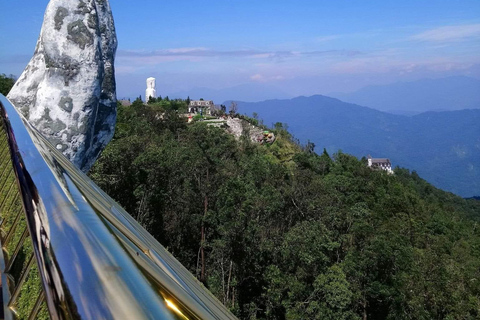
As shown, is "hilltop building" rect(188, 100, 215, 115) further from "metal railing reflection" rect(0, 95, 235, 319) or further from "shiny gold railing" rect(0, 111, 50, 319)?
"metal railing reflection" rect(0, 95, 235, 319)

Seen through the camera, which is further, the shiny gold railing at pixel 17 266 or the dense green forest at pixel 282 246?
the dense green forest at pixel 282 246

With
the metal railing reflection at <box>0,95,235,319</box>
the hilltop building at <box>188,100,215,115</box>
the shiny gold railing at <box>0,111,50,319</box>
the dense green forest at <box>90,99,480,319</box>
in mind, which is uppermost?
the hilltop building at <box>188,100,215,115</box>

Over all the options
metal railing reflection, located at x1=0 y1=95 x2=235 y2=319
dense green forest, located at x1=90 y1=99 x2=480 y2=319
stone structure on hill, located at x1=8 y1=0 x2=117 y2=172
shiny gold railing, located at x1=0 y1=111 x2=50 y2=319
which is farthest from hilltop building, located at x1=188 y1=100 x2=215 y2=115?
metal railing reflection, located at x1=0 y1=95 x2=235 y2=319

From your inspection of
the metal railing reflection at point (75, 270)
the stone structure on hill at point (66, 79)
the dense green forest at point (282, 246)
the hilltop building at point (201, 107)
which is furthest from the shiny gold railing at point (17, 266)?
the hilltop building at point (201, 107)

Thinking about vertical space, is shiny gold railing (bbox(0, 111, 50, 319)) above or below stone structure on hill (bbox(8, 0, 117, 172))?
below

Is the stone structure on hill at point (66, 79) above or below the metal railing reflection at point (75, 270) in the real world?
above

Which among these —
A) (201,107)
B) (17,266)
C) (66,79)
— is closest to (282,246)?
(66,79)

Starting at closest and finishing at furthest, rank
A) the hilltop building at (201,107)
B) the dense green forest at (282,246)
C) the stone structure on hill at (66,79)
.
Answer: the stone structure on hill at (66,79)
the dense green forest at (282,246)
the hilltop building at (201,107)

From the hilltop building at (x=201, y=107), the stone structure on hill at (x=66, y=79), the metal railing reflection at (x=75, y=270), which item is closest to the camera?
the metal railing reflection at (x=75, y=270)

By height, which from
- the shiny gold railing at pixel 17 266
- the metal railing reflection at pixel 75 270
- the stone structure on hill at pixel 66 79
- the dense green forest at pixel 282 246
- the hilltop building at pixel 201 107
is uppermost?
the hilltop building at pixel 201 107

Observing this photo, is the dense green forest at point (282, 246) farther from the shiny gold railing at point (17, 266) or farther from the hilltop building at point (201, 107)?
the hilltop building at point (201, 107)
